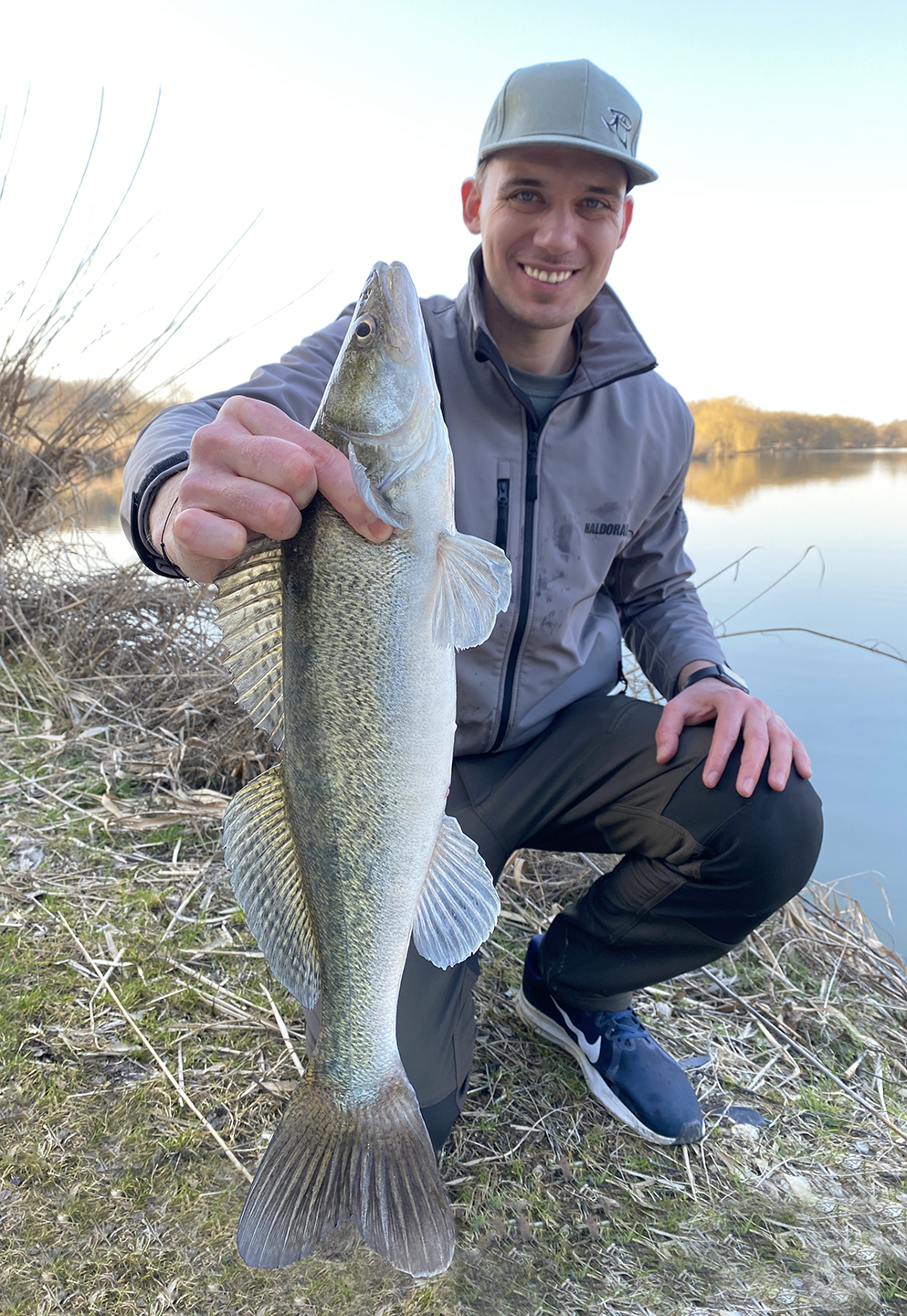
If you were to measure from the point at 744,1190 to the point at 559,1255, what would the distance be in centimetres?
55

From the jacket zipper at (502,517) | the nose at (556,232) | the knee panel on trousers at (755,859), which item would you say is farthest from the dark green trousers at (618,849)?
the nose at (556,232)

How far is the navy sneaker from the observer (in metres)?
2.16

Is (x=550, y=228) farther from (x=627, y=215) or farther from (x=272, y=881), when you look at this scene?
(x=272, y=881)

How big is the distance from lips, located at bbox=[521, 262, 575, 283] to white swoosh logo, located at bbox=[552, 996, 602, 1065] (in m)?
2.35

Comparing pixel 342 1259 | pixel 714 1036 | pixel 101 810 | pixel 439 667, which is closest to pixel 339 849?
pixel 439 667

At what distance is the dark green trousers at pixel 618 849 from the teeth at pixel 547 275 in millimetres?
1404

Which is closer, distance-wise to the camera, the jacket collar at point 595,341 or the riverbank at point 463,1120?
the riverbank at point 463,1120

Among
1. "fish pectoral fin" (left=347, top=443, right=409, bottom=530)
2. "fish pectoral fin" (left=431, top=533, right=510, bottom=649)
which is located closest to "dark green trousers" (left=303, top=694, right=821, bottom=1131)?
"fish pectoral fin" (left=431, top=533, right=510, bottom=649)

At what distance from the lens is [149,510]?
1892mm

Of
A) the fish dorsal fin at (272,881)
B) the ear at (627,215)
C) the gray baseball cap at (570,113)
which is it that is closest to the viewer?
the fish dorsal fin at (272,881)

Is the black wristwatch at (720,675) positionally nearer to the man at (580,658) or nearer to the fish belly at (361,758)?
the man at (580,658)

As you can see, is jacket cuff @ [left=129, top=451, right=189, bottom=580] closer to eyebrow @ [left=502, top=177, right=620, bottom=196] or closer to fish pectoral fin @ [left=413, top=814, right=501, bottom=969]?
fish pectoral fin @ [left=413, top=814, right=501, bottom=969]

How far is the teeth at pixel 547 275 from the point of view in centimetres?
263

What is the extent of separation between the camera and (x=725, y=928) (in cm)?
230
